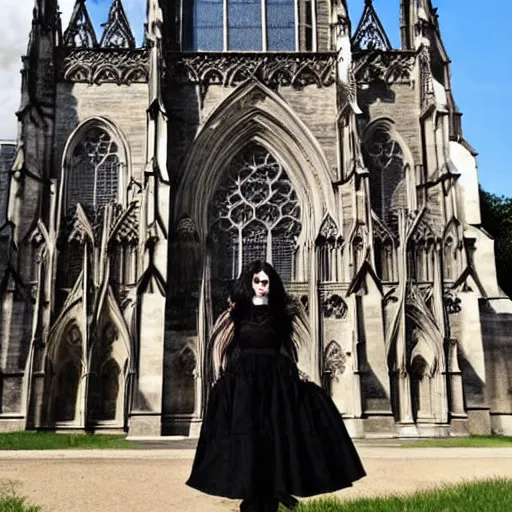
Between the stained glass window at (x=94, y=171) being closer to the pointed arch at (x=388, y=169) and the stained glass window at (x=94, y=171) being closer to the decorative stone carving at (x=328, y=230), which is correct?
the decorative stone carving at (x=328, y=230)

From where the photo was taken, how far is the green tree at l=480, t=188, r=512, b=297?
114ft

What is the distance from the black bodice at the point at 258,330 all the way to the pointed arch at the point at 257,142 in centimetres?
1810

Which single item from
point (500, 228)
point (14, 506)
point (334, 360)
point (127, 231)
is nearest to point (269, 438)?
point (14, 506)

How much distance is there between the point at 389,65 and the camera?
84.6ft

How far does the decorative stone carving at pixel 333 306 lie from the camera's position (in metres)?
23.1

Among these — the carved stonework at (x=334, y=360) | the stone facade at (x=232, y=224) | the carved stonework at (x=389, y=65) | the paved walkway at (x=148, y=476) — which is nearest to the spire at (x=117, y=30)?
the stone facade at (x=232, y=224)

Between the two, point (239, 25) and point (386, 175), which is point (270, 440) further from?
point (239, 25)

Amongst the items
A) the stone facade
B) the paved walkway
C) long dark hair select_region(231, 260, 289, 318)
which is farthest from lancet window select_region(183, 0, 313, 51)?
long dark hair select_region(231, 260, 289, 318)

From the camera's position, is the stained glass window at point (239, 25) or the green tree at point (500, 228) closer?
the stained glass window at point (239, 25)

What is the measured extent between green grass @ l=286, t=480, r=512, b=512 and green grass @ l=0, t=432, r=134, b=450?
10.2m

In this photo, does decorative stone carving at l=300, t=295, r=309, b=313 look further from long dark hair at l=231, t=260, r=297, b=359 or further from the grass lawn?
long dark hair at l=231, t=260, r=297, b=359

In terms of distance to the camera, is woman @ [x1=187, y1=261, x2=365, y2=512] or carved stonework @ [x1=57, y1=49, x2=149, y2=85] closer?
woman @ [x1=187, y1=261, x2=365, y2=512]

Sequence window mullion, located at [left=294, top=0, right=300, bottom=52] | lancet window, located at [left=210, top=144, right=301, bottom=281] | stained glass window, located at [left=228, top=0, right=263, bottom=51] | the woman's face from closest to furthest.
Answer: the woman's face, lancet window, located at [left=210, top=144, right=301, bottom=281], window mullion, located at [left=294, top=0, right=300, bottom=52], stained glass window, located at [left=228, top=0, right=263, bottom=51]

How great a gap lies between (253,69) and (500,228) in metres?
18.8
